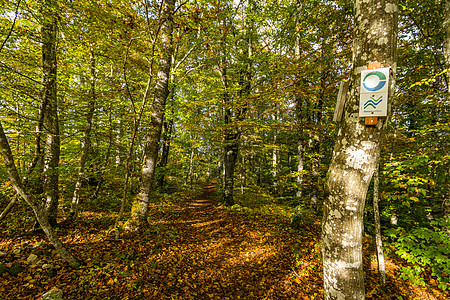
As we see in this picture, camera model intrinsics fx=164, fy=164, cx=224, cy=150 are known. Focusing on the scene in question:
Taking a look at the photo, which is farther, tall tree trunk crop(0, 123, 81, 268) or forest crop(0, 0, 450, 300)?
tall tree trunk crop(0, 123, 81, 268)

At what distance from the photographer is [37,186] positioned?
19.5 feet

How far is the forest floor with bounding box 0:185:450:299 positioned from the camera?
3510 millimetres

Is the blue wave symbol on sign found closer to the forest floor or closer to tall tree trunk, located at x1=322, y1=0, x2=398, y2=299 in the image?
tall tree trunk, located at x1=322, y1=0, x2=398, y2=299

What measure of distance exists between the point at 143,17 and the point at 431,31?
1046 centimetres

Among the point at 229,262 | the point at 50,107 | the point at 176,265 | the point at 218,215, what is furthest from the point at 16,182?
the point at 218,215

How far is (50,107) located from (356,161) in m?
7.59

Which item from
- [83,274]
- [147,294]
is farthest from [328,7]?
[83,274]

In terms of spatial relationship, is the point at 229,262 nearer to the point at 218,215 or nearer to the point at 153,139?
the point at 218,215

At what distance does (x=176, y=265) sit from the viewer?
4.63 metres

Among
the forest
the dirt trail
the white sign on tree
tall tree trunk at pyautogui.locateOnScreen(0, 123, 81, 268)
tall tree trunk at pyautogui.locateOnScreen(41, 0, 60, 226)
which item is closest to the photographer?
the white sign on tree

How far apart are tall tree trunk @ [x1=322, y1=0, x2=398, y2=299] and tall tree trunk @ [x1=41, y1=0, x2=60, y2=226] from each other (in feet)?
22.7

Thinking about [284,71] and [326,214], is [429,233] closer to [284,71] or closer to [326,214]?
[326,214]

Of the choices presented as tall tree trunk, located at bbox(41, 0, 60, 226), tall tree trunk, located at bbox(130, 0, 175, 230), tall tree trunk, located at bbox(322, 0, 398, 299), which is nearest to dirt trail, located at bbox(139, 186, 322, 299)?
tall tree trunk, located at bbox(130, 0, 175, 230)

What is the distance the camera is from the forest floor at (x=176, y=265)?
351 centimetres
